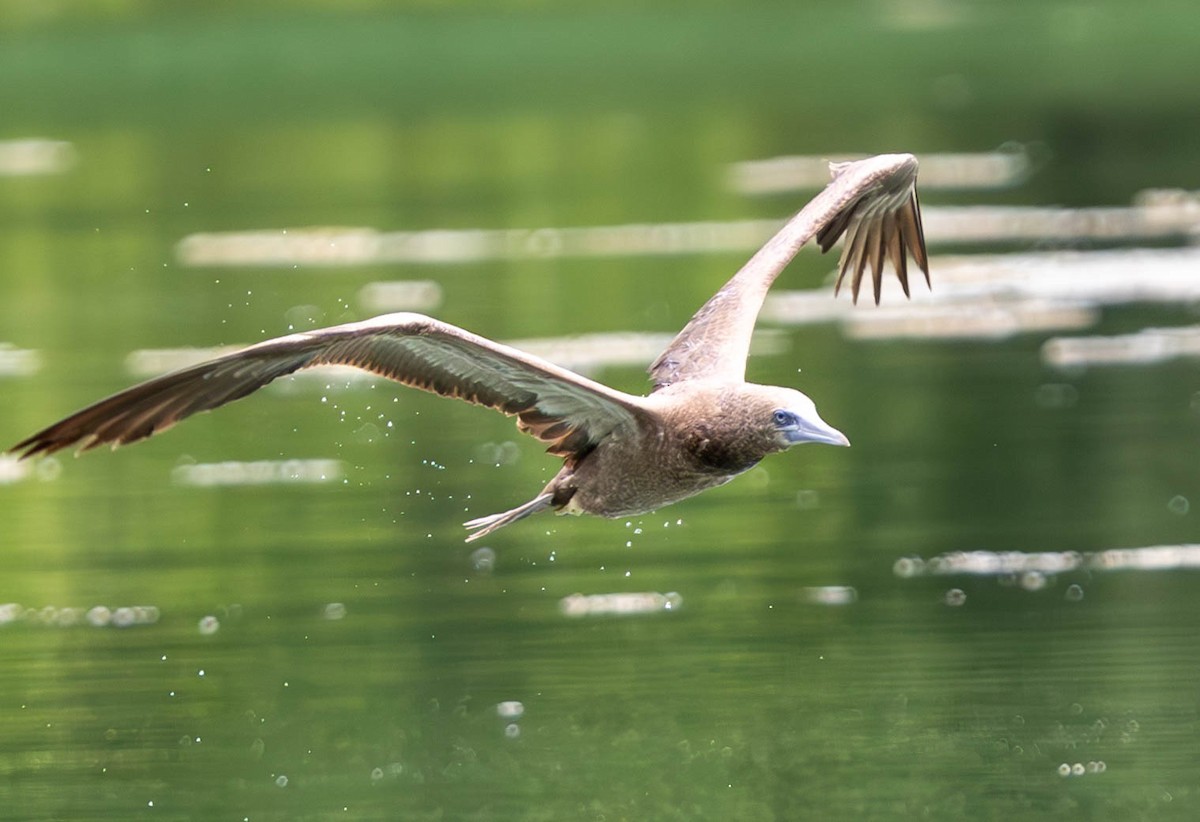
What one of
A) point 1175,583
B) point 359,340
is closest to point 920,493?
point 1175,583

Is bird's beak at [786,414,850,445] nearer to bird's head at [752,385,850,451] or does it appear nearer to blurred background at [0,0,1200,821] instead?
bird's head at [752,385,850,451]

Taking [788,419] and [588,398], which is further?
[588,398]

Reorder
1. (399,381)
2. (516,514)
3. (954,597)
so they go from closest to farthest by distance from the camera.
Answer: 1. (399,381)
2. (516,514)
3. (954,597)

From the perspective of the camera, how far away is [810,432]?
31.9 ft

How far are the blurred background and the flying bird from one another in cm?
108

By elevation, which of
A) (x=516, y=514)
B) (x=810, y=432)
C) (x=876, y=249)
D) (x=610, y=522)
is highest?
(x=876, y=249)

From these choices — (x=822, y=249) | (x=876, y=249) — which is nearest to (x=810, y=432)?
(x=822, y=249)

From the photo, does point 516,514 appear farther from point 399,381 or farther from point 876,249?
point 876,249

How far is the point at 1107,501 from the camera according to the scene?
47.6ft

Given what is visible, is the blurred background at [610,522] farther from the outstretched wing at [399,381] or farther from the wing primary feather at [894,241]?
the wing primary feather at [894,241]

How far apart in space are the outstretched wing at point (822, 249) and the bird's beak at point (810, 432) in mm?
750

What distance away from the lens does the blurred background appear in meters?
10.5

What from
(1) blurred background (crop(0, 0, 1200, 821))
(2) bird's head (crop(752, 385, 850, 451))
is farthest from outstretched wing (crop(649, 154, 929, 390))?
(1) blurred background (crop(0, 0, 1200, 821))

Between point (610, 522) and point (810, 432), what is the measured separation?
5.03 meters
